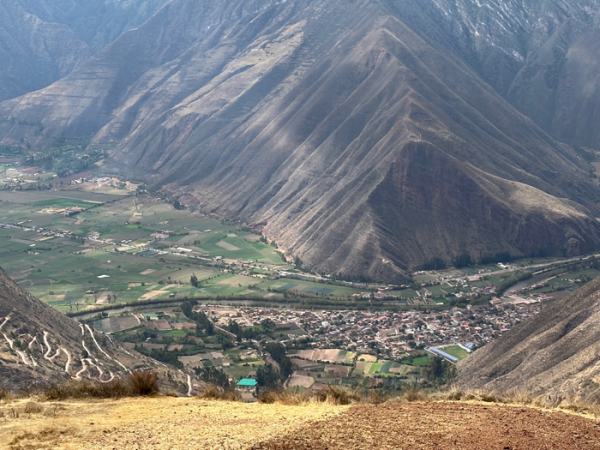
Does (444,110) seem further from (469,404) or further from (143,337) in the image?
(469,404)

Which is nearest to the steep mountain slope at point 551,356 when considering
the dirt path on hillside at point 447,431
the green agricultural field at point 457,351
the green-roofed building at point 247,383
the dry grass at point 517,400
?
the dry grass at point 517,400

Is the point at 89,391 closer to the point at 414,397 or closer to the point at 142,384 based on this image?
the point at 142,384

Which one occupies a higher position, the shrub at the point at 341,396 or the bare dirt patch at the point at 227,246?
the shrub at the point at 341,396

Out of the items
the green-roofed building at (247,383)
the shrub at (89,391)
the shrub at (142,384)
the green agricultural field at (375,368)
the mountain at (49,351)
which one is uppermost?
the shrub at (142,384)

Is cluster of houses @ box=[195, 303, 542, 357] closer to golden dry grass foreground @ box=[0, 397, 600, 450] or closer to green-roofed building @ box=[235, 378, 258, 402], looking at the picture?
green-roofed building @ box=[235, 378, 258, 402]

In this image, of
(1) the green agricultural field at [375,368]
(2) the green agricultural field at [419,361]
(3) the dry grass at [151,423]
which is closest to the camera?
(3) the dry grass at [151,423]

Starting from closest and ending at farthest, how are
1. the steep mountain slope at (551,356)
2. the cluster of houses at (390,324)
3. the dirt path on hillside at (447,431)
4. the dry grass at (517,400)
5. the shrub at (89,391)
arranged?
1. the dirt path on hillside at (447,431)
2. the dry grass at (517,400)
3. the shrub at (89,391)
4. the steep mountain slope at (551,356)
5. the cluster of houses at (390,324)

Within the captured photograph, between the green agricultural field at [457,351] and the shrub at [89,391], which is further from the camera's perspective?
the green agricultural field at [457,351]

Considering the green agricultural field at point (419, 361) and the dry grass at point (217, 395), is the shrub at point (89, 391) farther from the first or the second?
the green agricultural field at point (419, 361)
